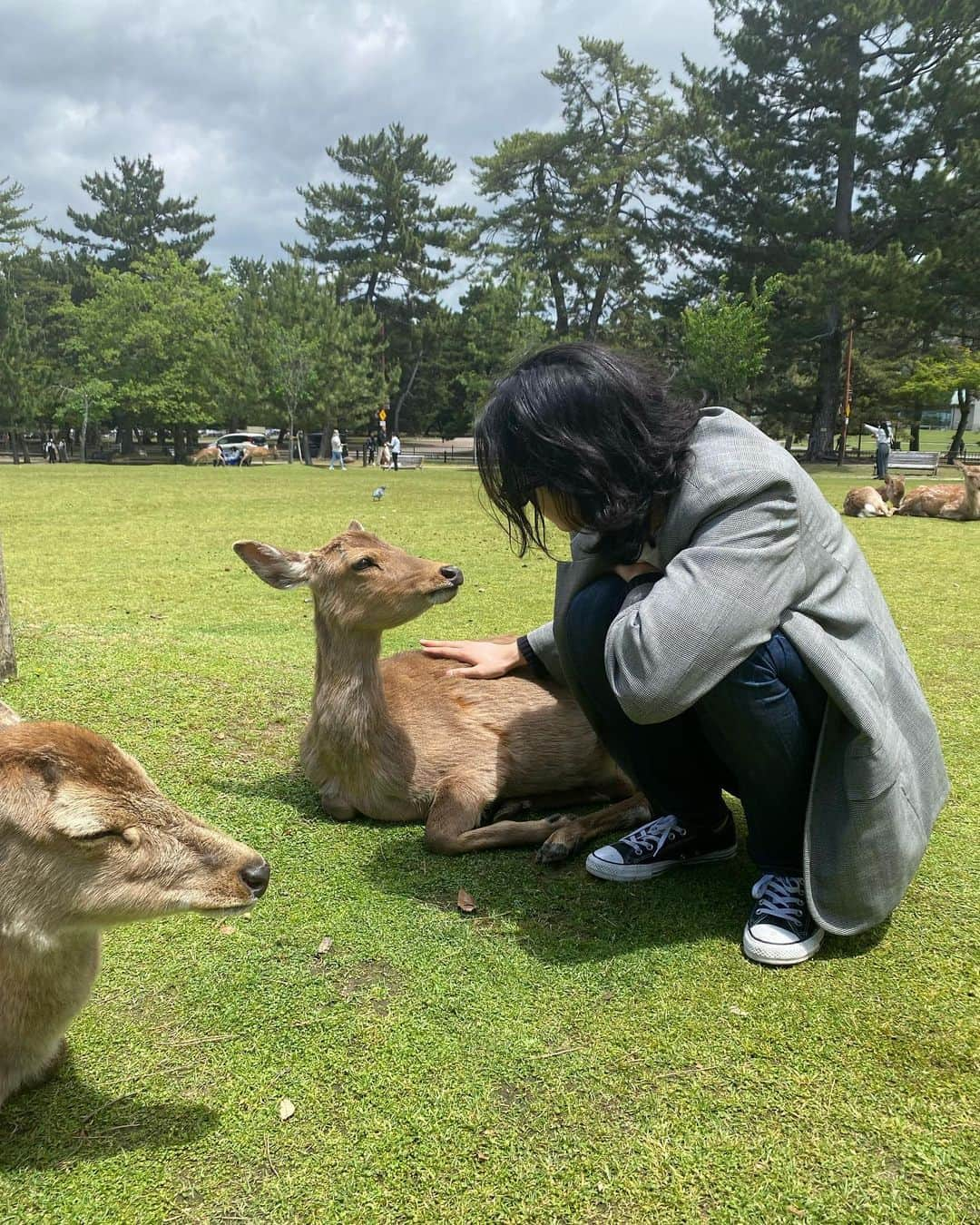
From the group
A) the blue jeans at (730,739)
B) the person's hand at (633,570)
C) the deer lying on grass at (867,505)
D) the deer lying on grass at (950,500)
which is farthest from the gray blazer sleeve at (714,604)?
the deer lying on grass at (867,505)

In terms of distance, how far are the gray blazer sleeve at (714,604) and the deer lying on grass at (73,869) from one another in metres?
0.98

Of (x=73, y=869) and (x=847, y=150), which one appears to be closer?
(x=73, y=869)

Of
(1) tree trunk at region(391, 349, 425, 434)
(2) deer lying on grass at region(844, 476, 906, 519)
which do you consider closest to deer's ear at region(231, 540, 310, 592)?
(2) deer lying on grass at region(844, 476, 906, 519)

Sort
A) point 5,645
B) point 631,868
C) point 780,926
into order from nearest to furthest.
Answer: point 780,926, point 631,868, point 5,645

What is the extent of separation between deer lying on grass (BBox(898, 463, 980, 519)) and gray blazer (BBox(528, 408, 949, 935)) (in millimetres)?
14080

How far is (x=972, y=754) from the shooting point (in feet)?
12.7

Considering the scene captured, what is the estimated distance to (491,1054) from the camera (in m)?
2.03

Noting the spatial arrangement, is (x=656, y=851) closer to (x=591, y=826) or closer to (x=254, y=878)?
(x=591, y=826)

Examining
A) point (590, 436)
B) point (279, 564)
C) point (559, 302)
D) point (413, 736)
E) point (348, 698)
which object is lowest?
point (413, 736)

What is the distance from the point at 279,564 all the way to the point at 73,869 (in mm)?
1716

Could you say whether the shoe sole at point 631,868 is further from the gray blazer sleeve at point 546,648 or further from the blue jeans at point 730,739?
the gray blazer sleeve at point 546,648

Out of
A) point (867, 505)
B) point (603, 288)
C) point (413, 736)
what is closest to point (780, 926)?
point (413, 736)

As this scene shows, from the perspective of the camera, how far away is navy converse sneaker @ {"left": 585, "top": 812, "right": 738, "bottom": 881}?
2787 mm

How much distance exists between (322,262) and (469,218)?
8525mm
